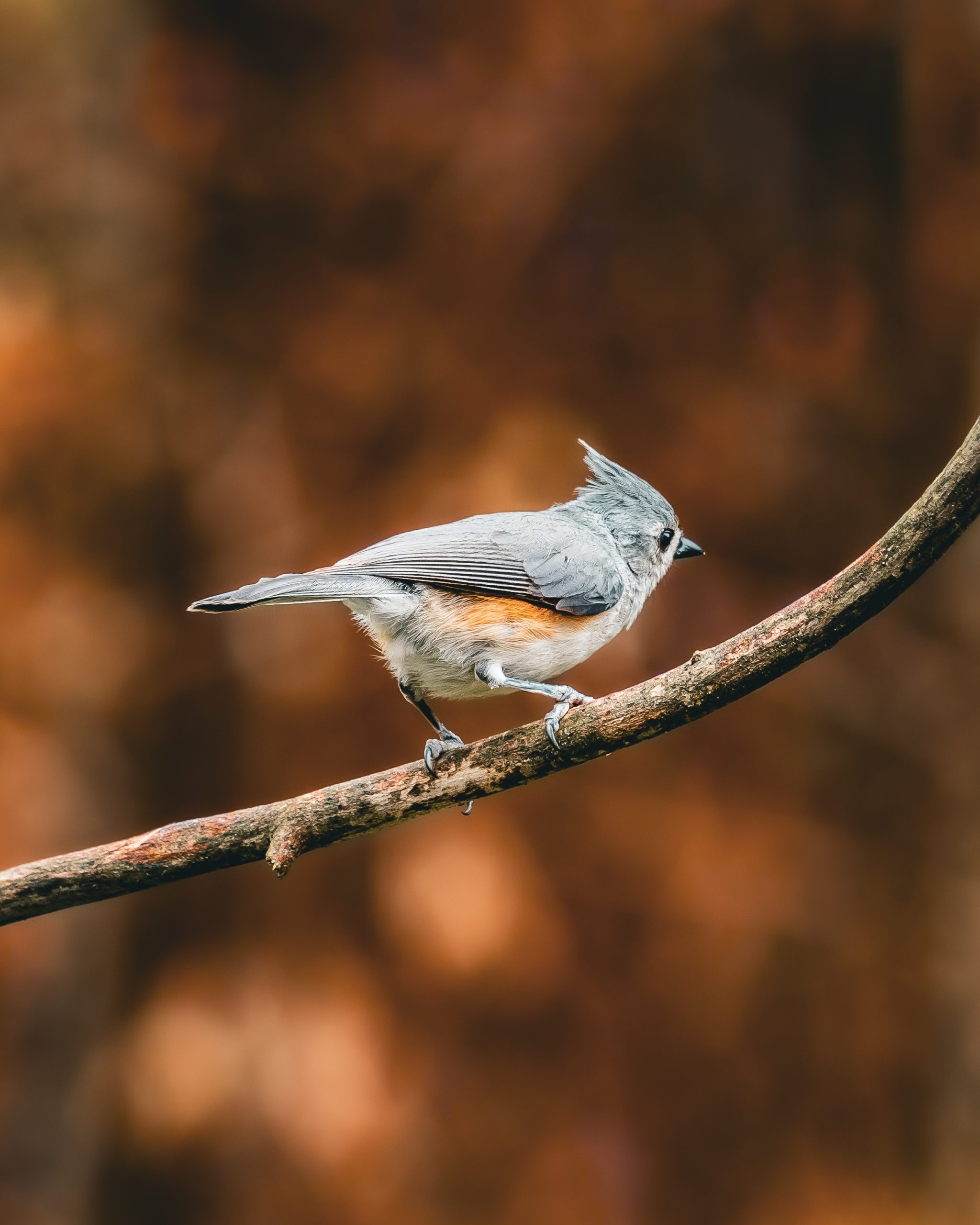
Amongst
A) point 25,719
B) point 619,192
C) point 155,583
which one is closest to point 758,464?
point 619,192

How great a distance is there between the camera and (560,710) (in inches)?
84.8

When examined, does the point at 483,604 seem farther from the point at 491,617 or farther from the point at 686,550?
the point at 686,550

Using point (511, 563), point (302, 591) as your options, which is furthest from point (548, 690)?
point (302, 591)

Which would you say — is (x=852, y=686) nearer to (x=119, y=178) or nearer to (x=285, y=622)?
(x=285, y=622)

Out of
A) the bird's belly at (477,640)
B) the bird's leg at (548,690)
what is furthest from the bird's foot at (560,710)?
the bird's belly at (477,640)

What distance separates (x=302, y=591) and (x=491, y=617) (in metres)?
0.50

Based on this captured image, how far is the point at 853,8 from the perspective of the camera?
17.2ft

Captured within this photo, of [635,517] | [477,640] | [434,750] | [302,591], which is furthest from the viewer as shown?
[635,517]

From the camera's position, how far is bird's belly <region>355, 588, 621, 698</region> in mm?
2439

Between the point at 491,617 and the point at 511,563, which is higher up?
the point at 511,563

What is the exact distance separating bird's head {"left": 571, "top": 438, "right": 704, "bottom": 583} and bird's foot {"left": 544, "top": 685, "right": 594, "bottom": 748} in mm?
638

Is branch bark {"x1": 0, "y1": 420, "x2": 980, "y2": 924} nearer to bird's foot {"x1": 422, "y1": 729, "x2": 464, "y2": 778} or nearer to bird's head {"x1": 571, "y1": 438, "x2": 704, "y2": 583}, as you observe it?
bird's foot {"x1": 422, "y1": 729, "x2": 464, "y2": 778}

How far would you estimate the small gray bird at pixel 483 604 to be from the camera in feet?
7.99

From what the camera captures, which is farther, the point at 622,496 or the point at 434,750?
the point at 622,496
